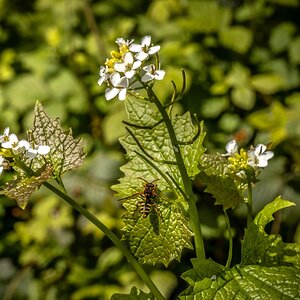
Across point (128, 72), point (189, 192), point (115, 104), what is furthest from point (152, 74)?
point (115, 104)

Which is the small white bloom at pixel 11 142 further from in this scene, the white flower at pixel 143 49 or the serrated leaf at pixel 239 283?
the serrated leaf at pixel 239 283

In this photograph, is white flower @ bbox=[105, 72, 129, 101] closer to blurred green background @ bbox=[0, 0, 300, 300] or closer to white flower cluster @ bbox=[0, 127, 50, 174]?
white flower cluster @ bbox=[0, 127, 50, 174]

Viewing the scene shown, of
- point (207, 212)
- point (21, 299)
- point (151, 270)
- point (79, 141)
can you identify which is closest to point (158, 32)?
point (207, 212)

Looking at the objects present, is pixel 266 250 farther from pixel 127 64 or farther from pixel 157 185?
pixel 127 64

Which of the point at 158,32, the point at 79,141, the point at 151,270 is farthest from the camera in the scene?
the point at 158,32

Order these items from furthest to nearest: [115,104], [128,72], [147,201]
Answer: [115,104] → [147,201] → [128,72]

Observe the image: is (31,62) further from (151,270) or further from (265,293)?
(265,293)
